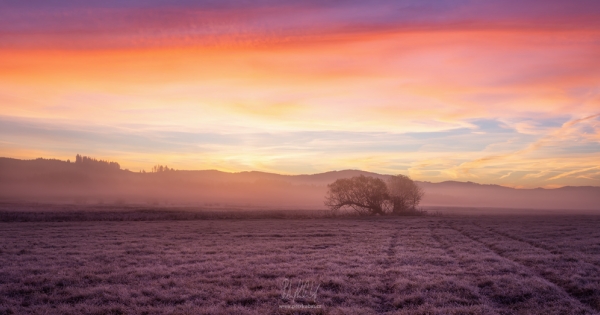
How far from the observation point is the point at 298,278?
17.2 metres

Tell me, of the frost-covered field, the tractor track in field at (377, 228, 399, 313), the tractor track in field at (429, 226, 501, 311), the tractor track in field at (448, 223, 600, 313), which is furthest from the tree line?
the tractor track in field at (448, 223, 600, 313)

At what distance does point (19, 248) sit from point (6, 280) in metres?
11.2

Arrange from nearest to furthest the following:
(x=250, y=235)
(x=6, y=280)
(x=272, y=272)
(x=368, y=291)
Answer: (x=368, y=291) → (x=6, y=280) → (x=272, y=272) → (x=250, y=235)

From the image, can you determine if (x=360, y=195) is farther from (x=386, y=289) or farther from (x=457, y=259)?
(x=386, y=289)

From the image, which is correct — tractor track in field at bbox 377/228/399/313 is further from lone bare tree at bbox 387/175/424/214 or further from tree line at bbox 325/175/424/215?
lone bare tree at bbox 387/175/424/214

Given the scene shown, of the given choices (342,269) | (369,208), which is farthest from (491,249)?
(369,208)

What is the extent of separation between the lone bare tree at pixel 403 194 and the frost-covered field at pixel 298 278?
156ft

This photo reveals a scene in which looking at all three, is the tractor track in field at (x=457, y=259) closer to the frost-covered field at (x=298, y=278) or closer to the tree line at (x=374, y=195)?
the frost-covered field at (x=298, y=278)

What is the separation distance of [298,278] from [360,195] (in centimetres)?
6131

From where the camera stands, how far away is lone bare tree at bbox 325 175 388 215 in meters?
76.6

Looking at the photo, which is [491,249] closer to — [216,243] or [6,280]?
[216,243]

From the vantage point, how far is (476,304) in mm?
13375

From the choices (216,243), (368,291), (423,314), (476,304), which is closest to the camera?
(423,314)

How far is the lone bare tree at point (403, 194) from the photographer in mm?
77125
